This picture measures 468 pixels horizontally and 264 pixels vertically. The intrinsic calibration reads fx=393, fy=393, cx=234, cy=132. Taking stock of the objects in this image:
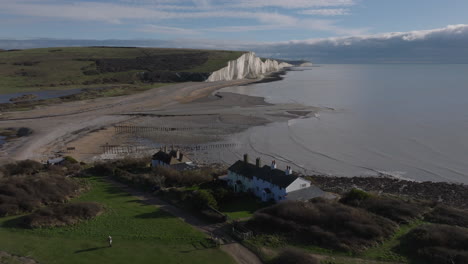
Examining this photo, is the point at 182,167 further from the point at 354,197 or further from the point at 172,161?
the point at 354,197

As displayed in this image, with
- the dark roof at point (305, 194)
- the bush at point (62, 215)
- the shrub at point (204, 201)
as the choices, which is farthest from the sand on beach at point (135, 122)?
the shrub at point (204, 201)

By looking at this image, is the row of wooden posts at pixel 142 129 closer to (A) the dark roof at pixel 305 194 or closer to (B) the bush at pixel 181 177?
(B) the bush at pixel 181 177

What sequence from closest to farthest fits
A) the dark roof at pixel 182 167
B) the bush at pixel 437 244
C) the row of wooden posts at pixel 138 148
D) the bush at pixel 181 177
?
the bush at pixel 437 244
the bush at pixel 181 177
the dark roof at pixel 182 167
the row of wooden posts at pixel 138 148

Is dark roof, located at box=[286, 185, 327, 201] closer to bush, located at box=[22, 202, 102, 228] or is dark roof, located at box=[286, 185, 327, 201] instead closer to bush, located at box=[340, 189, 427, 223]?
bush, located at box=[340, 189, 427, 223]

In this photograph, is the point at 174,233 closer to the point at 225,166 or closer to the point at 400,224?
the point at 400,224

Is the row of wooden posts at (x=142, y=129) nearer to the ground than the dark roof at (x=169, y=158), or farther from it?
nearer to the ground

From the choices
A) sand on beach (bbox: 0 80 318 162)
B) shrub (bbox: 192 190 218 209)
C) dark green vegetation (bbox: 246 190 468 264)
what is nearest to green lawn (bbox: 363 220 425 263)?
dark green vegetation (bbox: 246 190 468 264)
